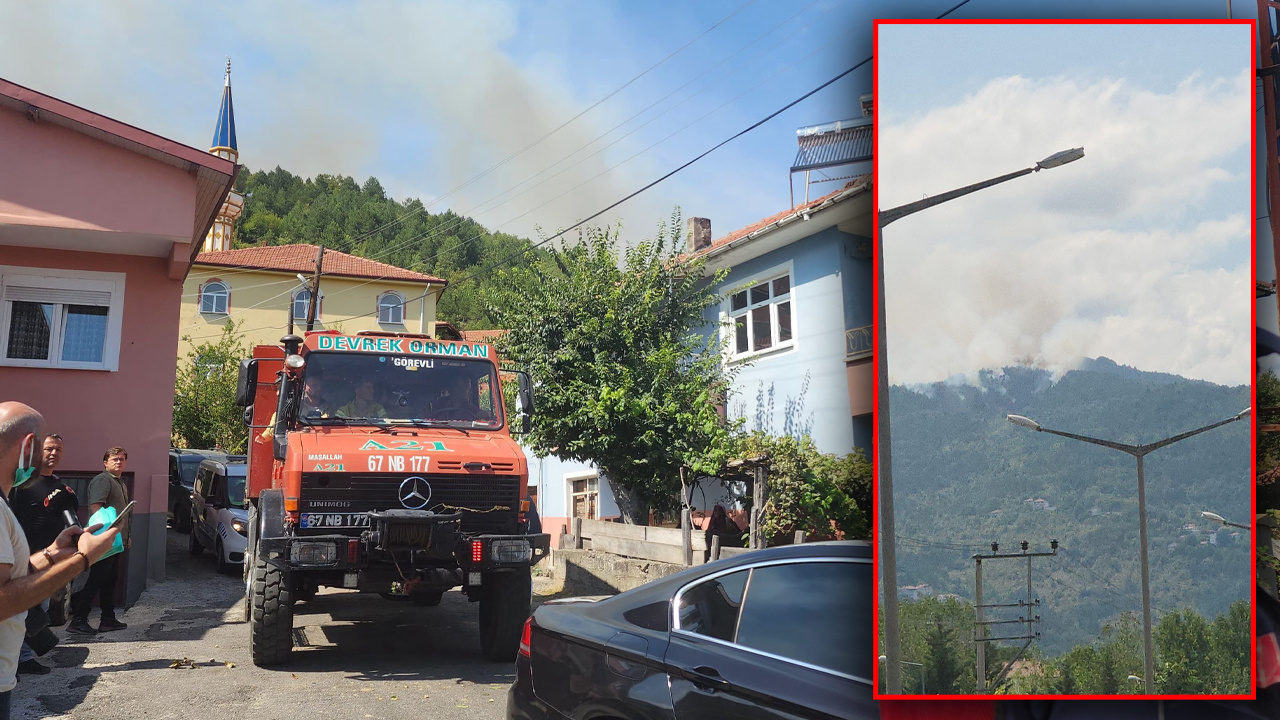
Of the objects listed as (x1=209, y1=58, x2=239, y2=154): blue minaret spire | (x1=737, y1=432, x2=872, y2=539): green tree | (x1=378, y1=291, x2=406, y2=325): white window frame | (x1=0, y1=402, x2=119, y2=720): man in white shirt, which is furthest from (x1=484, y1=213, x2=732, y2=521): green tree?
(x1=209, y1=58, x2=239, y2=154): blue minaret spire

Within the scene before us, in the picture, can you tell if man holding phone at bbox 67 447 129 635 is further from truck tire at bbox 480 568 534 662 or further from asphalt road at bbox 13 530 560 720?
truck tire at bbox 480 568 534 662

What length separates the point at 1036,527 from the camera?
2443mm

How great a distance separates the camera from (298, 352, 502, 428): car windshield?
31.2 feet

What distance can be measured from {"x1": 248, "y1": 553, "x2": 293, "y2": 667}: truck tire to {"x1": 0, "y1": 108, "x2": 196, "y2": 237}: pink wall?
5.84m

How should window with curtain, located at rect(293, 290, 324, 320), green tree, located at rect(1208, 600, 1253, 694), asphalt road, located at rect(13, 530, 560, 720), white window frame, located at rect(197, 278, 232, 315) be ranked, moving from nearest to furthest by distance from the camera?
1. green tree, located at rect(1208, 600, 1253, 694)
2. asphalt road, located at rect(13, 530, 560, 720)
3. white window frame, located at rect(197, 278, 232, 315)
4. window with curtain, located at rect(293, 290, 324, 320)

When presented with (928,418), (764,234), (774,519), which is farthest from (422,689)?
(764,234)

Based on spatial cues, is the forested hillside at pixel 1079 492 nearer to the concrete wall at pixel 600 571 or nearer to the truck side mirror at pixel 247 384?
the truck side mirror at pixel 247 384

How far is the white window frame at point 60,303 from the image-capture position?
42.4 feet

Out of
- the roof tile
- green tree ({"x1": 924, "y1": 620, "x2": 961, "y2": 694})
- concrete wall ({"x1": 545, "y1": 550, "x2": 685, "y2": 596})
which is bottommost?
concrete wall ({"x1": 545, "y1": 550, "x2": 685, "y2": 596})

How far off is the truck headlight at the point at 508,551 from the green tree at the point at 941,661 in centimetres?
667

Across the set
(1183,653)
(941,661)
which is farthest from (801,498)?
(1183,653)

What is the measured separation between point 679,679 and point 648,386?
12085 mm

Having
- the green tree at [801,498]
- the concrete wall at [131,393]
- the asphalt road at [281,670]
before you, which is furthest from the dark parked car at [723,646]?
the concrete wall at [131,393]

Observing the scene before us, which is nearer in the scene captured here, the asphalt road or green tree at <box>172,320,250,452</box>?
the asphalt road
